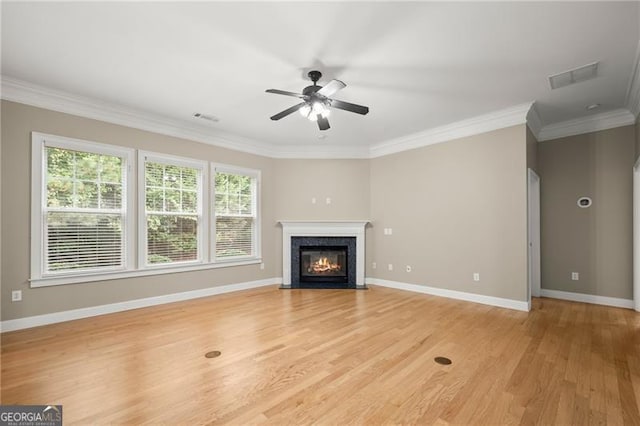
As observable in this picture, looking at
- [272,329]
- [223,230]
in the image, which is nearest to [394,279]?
[272,329]

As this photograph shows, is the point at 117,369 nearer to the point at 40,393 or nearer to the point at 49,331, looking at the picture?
the point at 40,393

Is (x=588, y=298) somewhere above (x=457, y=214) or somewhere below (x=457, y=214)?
below

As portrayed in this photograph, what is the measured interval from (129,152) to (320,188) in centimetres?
341

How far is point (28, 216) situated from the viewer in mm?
3494

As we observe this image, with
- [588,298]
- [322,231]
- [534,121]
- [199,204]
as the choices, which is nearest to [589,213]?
[588,298]

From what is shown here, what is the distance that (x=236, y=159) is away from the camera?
5.58 metres

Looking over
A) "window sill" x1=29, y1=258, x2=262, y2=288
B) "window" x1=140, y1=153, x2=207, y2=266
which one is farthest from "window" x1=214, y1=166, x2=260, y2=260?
"window" x1=140, y1=153, x2=207, y2=266

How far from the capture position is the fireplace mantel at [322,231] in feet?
19.7

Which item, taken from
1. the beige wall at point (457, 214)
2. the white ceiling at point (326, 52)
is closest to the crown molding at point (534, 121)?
the white ceiling at point (326, 52)

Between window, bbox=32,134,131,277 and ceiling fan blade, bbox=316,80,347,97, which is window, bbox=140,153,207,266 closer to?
window, bbox=32,134,131,277

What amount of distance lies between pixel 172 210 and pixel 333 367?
3.63 metres

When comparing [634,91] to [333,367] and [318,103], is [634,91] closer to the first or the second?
[318,103]

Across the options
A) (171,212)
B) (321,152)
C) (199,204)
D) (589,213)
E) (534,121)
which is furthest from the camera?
(321,152)

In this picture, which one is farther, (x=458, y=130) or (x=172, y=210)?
(x=458, y=130)
